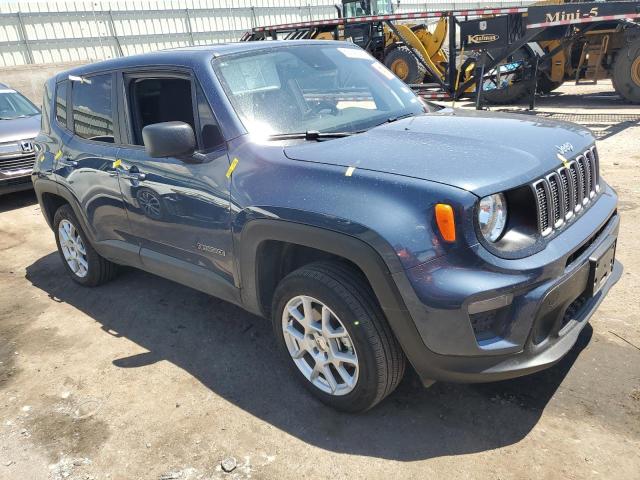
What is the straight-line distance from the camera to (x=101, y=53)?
62.7 ft

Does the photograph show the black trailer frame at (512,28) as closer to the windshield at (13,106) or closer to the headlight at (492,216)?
the windshield at (13,106)

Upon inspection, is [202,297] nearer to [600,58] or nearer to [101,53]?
[600,58]

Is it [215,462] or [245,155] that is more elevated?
[245,155]

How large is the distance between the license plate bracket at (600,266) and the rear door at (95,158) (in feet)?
9.50

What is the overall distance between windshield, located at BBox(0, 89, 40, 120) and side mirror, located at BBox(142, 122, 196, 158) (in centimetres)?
687

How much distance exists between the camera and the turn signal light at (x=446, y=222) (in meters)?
2.16

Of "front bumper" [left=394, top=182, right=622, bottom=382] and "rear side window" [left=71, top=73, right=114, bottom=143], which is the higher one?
"rear side window" [left=71, top=73, right=114, bottom=143]

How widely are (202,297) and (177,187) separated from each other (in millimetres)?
1371

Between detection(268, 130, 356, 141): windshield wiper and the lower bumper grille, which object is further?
the lower bumper grille

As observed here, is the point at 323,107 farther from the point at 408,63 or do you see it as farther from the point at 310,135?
the point at 408,63

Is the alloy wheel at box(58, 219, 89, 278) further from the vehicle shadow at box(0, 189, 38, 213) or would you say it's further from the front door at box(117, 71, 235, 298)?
the vehicle shadow at box(0, 189, 38, 213)

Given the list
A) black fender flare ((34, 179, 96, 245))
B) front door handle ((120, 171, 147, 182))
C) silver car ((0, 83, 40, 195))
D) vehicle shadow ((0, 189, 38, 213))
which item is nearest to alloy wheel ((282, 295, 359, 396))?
front door handle ((120, 171, 147, 182))

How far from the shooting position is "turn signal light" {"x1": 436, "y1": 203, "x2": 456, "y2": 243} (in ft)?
7.09

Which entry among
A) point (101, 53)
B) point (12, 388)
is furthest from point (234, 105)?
point (101, 53)
